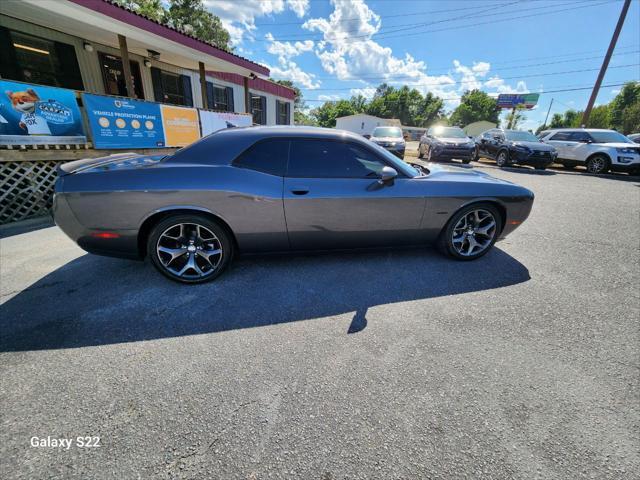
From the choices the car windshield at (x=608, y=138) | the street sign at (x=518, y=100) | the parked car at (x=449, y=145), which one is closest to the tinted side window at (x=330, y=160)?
the parked car at (x=449, y=145)

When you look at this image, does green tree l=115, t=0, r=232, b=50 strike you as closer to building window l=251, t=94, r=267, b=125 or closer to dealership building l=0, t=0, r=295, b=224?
building window l=251, t=94, r=267, b=125

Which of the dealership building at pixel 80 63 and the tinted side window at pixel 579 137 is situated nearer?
the dealership building at pixel 80 63

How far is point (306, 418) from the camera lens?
147 cm

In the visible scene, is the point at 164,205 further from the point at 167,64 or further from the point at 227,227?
the point at 167,64

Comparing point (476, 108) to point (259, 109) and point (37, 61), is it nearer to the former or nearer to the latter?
point (259, 109)

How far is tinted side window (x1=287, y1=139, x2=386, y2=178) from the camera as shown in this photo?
2.72m

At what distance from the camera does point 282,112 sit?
2033 centimetres

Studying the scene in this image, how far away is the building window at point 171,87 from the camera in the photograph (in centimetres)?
1038

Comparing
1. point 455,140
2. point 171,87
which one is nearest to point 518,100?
point 455,140

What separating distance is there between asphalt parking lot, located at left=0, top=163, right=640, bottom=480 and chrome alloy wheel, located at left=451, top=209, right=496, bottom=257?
21cm

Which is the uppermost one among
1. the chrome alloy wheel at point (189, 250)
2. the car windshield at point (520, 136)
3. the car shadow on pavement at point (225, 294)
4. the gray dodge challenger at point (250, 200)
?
the car windshield at point (520, 136)

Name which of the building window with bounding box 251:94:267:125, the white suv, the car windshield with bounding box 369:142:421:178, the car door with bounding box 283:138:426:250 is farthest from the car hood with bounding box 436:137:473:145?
the building window with bounding box 251:94:267:125

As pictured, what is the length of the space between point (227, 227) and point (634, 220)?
6.98 metres

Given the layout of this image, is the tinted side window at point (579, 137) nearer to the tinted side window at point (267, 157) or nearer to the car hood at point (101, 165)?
the tinted side window at point (267, 157)
